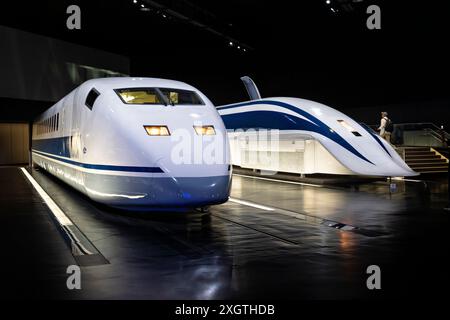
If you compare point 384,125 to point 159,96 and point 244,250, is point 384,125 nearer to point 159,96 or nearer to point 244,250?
point 159,96

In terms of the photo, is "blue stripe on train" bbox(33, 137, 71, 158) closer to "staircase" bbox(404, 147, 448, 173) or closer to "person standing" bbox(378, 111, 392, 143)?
"person standing" bbox(378, 111, 392, 143)

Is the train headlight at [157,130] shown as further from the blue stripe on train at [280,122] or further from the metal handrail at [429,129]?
the metal handrail at [429,129]

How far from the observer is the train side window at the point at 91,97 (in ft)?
34.5

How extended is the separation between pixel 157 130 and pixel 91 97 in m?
2.21

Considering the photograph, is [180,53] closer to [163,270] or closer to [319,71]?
[319,71]

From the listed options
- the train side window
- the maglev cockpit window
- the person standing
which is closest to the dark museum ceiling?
the person standing

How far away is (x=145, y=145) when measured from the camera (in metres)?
9.12

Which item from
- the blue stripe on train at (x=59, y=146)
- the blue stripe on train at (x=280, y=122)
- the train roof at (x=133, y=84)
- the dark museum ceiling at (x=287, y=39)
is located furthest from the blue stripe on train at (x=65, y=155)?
the blue stripe on train at (x=280, y=122)

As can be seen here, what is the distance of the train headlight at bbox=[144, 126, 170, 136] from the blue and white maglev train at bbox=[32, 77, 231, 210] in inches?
0.7

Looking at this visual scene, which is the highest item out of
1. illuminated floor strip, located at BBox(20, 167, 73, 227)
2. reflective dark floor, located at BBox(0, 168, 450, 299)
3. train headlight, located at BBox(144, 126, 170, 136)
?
train headlight, located at BBox(144, 126, 170, 136)

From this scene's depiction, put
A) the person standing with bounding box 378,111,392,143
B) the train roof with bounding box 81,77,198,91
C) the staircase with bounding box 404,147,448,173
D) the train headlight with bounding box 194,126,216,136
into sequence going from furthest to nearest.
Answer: the person standing with bounding box 378,111,392,143, the staircase with bounding box 404,147,448,173, the train roof with bounding box 81,77,198,91, the train headlight with bounding box 194,126,216,136

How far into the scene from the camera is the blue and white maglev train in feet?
29.4

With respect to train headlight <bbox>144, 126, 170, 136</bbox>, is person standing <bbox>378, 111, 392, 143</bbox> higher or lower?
higher

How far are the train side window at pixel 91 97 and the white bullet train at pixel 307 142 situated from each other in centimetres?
845
